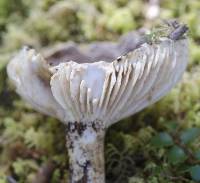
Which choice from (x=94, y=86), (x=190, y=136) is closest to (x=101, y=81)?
(x=94, y=86)

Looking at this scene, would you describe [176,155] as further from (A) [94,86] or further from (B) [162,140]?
Result: (A) [94,86]

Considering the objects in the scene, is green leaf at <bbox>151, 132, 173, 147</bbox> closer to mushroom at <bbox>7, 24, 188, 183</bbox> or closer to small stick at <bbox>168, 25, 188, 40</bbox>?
mushroom at <bbox>7, 24, 188, 183</bbox>

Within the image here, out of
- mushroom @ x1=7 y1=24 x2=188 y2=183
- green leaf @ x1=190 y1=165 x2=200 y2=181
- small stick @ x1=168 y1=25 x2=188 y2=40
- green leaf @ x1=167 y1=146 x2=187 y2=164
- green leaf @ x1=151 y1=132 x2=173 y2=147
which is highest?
small stick @ x1=168 y1=25 x2=188 y2=40

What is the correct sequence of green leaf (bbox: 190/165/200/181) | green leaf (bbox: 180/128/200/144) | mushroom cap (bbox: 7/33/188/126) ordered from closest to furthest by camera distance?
mushroom cap (bbox: 7/33/188/126), green leaf (bbox: 190/165/200/181), green leaf (bbox: 180/128/200/144)

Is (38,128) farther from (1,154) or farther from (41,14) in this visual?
(41,14)

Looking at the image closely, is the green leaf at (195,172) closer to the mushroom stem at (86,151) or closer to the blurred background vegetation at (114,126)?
the blurred background vegetation at (114,126)

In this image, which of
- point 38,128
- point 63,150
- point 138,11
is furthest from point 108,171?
point 138,11

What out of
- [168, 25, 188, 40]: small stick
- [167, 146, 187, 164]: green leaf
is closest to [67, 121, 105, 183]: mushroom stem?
[167, 146, 187, 164]: green leaf
